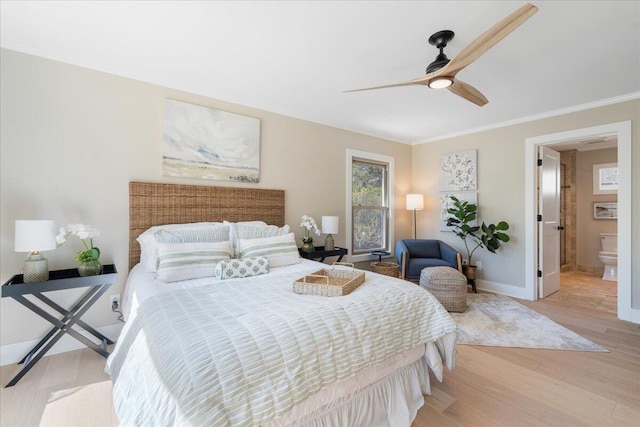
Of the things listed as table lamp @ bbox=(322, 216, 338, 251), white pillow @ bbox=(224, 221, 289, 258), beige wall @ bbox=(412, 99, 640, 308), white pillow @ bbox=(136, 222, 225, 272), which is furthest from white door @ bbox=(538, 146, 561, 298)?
white pillow @ bbox=(136, 222, 225, 272)

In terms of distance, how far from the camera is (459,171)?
15.1ft

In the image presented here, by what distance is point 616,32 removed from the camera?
2.04m

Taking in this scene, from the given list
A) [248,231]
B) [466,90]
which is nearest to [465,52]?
[466,90]

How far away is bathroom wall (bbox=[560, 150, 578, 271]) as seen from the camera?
5.62 meters

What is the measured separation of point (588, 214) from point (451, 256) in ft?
12.0

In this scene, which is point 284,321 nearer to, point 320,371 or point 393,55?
point 320,371

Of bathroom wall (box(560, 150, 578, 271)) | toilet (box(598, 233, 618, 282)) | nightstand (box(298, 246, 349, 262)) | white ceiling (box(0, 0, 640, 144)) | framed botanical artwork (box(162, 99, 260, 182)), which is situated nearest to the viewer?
white ceiling (box(0, 0, 640, 144))

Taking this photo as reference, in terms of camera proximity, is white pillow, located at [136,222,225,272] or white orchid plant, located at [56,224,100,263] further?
white pillow, located at [136,222,225,272]

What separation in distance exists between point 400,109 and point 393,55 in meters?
1.31

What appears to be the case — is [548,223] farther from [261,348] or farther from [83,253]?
[83,253]

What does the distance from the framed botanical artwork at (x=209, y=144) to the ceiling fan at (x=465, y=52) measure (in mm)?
1880

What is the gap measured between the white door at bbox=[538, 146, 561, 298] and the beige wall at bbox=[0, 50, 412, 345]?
172 inches

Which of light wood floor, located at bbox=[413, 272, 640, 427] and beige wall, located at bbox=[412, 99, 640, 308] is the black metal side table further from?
beige wall, located at bbox=[412, 99, 640, 308]

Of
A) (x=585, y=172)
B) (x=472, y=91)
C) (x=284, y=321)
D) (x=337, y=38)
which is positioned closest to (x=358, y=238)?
(x=472, y=91)
